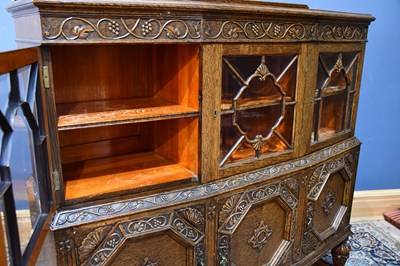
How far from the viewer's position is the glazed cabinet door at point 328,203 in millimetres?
1440

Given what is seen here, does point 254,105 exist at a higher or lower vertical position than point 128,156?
higher

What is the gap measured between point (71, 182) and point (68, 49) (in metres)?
0.43

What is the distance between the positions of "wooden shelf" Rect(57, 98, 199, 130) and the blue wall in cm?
129

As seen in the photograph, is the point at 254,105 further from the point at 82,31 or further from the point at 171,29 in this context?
the point at 82,31

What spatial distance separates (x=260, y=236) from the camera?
1282mm

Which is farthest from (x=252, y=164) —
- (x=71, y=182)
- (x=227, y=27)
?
(x=71, y=182)

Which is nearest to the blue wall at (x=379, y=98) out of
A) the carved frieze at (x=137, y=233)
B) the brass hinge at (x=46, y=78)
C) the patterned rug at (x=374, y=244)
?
the patterned rug at (x=374, y=244)

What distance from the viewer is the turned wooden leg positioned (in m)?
1.78

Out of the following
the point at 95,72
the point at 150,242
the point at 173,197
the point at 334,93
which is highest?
the point at 95,72

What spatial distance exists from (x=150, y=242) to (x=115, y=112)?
39 centimetres

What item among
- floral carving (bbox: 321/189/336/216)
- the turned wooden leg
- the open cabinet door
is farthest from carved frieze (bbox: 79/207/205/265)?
the turned wooden leg

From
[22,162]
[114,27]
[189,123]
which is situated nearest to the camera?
[22,162]

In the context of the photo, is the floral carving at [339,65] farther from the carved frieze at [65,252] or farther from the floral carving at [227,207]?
the carved frieze at [65,252]

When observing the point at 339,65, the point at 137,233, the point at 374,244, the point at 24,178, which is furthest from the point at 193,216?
the point at 374,244
